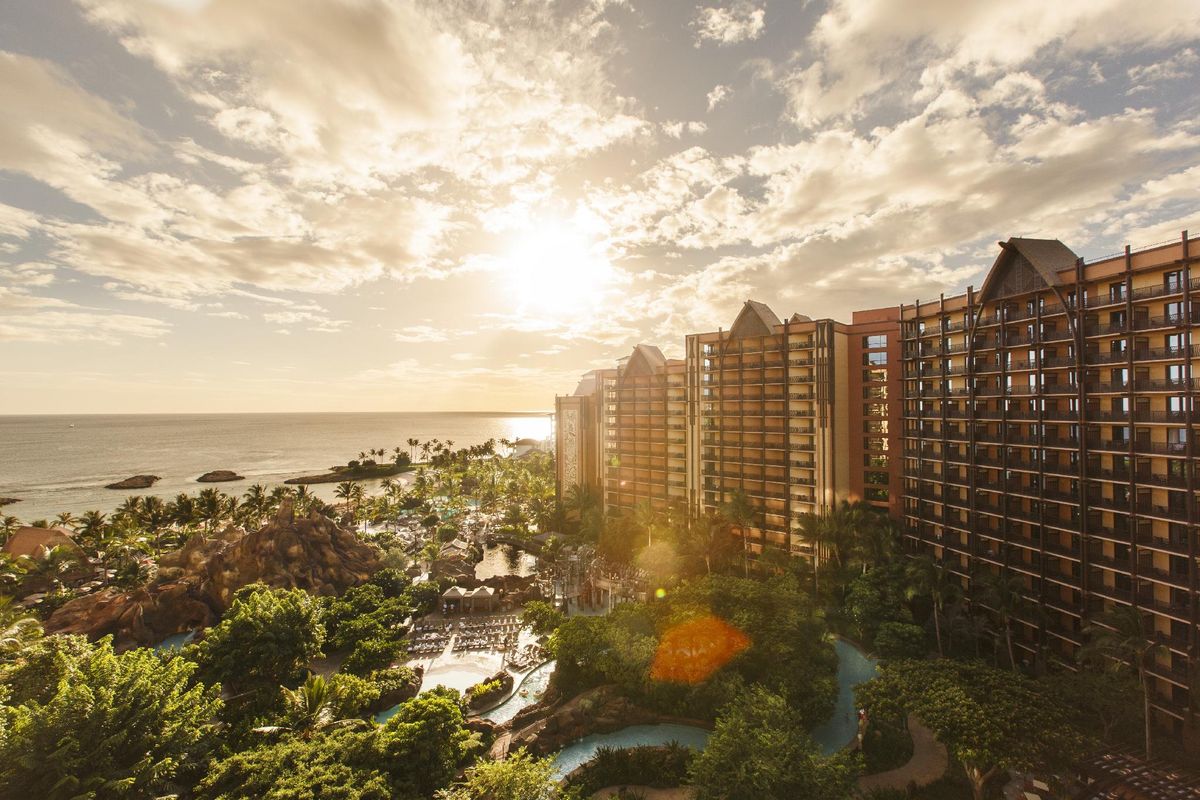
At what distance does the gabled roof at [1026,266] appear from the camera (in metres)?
39.5

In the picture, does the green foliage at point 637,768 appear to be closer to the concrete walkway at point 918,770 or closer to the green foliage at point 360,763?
the green foliage at point 360,763

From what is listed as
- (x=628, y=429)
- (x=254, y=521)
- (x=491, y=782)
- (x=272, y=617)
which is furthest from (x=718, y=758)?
(x=254, y=521)

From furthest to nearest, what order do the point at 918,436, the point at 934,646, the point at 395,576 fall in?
1. the point at 395,576
2. the point at 918,436
3. the point at 934,646

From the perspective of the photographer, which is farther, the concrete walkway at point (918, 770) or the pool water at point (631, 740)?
the pool water at point (631, 740)

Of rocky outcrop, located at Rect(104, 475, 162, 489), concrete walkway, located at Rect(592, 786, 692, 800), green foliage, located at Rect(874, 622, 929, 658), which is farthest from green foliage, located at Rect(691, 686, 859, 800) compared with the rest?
rocky outcrop, located at Rect(104, 475, 162, 489)

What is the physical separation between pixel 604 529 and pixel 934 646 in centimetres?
4022

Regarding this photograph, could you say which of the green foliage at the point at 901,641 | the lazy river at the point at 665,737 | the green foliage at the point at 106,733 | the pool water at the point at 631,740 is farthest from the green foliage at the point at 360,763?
the green foliage at the point at 901,641

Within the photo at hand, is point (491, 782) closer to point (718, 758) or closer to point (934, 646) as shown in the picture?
point (718, 758)

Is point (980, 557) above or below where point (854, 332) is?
below

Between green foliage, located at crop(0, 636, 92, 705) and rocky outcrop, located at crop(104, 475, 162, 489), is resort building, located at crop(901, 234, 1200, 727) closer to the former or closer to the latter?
green foliage, located at crop(0, 636, 92, 705)

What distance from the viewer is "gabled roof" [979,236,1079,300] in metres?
39.5

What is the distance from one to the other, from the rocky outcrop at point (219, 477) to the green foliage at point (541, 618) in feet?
526

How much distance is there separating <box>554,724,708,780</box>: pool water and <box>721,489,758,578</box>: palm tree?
26.0 meters

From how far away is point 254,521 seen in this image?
265 ft
